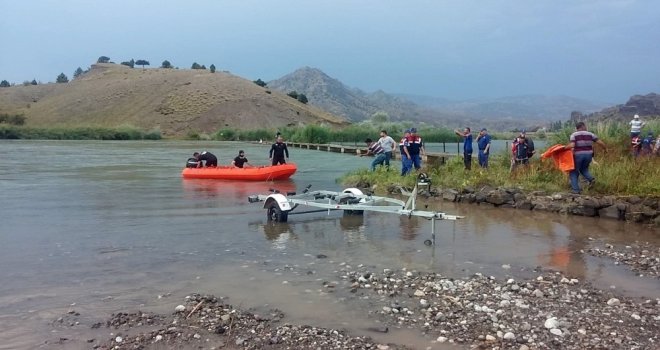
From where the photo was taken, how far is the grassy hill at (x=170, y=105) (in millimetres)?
92625

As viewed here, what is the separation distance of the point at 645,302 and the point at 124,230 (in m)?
8.53

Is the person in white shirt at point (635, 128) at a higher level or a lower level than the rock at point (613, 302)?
higher

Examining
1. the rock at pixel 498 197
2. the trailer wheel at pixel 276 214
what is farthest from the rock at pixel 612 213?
the trailer wheel at pixel 276 214

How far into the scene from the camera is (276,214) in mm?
11492

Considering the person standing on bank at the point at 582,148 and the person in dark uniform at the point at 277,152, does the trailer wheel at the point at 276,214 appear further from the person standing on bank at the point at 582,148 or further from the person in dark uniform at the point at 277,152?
the person in dark uniform at the point at 277,152

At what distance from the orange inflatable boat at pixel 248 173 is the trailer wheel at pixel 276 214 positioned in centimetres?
898

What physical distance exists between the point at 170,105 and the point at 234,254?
94.2 meters

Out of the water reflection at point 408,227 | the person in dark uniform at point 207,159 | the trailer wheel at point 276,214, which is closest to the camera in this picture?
the water reflection at point 408,227

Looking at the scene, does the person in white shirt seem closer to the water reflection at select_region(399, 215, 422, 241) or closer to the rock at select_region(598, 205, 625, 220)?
the rock at select_region(598, 205, 625, 220)

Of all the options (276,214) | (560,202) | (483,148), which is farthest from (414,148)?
(276,214)

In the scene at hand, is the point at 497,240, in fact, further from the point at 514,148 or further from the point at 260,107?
the point at 260,107

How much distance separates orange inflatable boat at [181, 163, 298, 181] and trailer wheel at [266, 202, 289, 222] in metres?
8.98

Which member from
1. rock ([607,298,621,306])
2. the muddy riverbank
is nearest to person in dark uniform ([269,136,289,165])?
the muddy riverbank

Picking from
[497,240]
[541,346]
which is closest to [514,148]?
[497,240]
